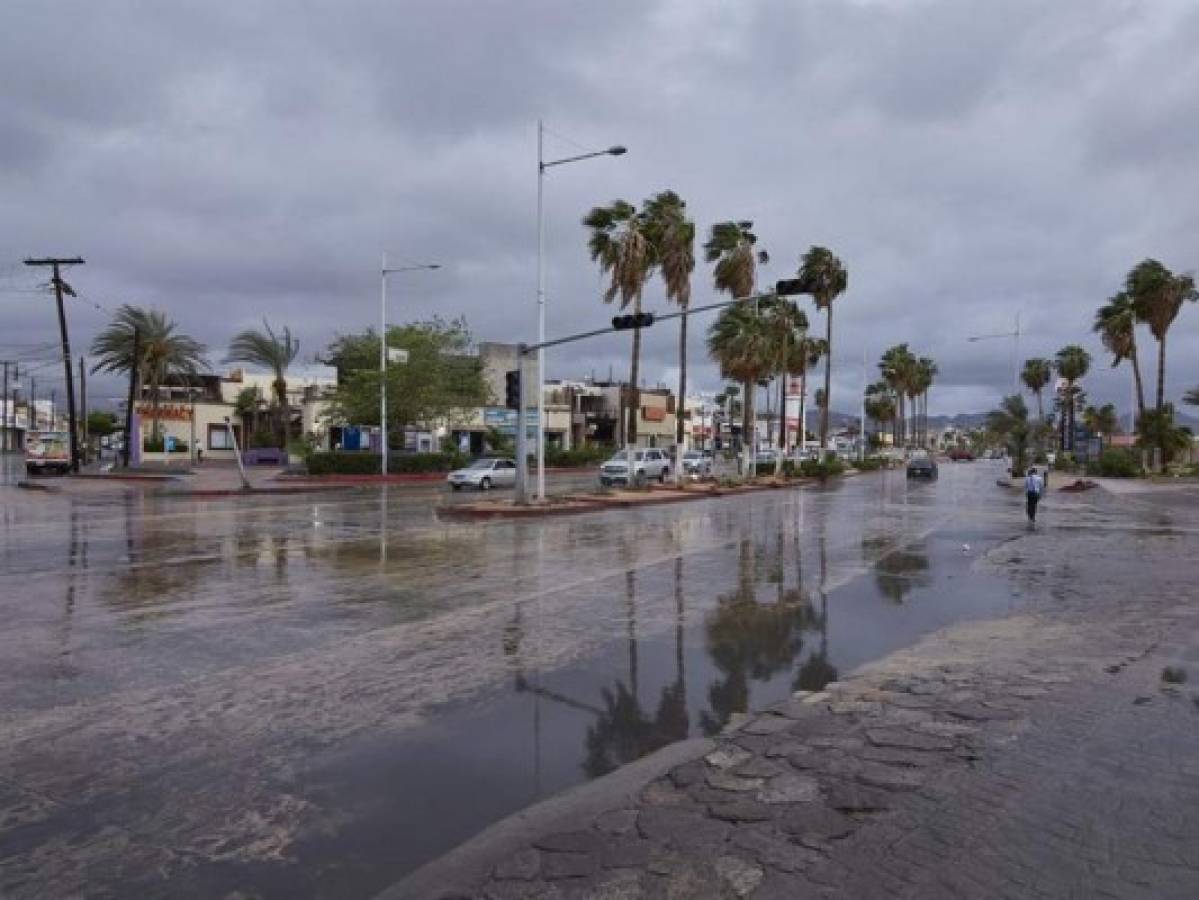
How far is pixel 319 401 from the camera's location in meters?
68.6

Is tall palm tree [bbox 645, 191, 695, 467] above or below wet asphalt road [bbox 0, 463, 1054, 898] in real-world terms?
above

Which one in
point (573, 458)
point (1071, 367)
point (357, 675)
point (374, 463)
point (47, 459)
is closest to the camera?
point (357, 675)

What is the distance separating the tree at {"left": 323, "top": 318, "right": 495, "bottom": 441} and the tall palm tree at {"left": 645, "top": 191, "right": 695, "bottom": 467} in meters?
14.6

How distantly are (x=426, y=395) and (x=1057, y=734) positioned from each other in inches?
1837

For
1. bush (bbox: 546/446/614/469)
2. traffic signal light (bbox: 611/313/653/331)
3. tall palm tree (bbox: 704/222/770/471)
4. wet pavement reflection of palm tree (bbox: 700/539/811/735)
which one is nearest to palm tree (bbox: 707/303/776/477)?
tall palm tree (bbox: 704/222/770/471)

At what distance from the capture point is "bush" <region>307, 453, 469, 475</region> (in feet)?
158

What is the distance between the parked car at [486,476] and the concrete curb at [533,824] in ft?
120

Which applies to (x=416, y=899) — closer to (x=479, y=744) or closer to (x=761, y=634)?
(x=479, y=744)

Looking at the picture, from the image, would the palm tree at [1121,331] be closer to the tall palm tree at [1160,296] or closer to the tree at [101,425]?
the tall palm tree at [1160,296]

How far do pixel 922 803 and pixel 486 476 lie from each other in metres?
38.1

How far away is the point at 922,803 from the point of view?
5281 mm

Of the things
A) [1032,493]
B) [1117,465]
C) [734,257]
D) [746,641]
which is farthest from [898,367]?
[746,641]

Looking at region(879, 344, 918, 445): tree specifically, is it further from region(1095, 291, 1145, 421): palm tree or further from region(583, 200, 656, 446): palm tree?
region(583, 200, 656, 446): palm tree

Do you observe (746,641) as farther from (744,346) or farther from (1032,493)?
(744,346)
